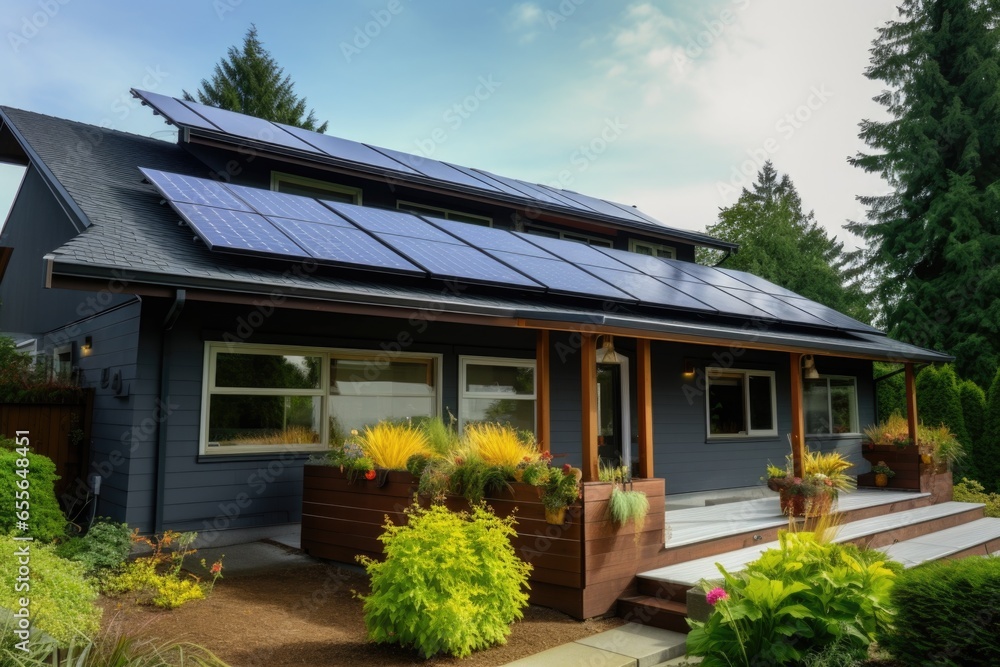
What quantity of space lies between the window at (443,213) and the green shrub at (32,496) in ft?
21.2

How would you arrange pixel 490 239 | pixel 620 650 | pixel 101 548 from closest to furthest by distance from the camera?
pixel 620 650 < pixel 101 548 < pixel 490 239

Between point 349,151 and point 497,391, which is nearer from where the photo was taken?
point 497,391

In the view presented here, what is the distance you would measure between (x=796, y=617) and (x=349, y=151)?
9.66 m

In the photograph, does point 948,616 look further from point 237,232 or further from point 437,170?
point 437,170

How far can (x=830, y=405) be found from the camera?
13539 mm

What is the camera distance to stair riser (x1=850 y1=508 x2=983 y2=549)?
737 centimetres

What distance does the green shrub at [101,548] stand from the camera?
5.54 m

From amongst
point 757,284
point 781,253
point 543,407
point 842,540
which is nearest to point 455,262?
point 543,407

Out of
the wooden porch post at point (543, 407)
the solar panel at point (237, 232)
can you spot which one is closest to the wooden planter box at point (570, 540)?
the wooden porch post at point (543, 407)

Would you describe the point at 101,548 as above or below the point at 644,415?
below

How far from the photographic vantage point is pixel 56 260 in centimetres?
501

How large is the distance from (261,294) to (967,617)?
17.3 ft

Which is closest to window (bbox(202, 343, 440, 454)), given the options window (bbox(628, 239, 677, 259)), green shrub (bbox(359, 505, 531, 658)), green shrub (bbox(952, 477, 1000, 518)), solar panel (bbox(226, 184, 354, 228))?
solar panel (bbox(226, 184, 354, 228))

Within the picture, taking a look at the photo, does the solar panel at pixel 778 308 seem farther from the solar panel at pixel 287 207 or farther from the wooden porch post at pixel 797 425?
the solar panel at pixel 287 207
